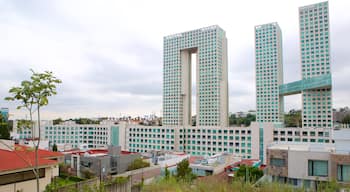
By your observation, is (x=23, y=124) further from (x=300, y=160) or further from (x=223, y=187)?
(x=300, y=160)

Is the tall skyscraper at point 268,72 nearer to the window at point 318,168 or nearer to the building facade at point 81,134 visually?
the building facade at point 81,134

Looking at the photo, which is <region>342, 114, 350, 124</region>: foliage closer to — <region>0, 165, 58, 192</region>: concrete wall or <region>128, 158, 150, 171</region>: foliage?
<region>128, 158, 150, 171</region>: foliage

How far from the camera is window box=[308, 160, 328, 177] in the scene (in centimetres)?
1128

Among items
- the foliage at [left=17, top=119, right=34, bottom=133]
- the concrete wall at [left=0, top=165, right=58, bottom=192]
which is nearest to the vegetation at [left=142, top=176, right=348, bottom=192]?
the foliage at [left=17, top=119, right=34, bottom=133]

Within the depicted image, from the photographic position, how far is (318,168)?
11.5 meters

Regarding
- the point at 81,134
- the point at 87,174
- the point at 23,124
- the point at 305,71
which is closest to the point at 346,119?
the point at 305,71

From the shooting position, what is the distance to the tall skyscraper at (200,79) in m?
48.8

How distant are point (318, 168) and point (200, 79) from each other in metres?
40.2

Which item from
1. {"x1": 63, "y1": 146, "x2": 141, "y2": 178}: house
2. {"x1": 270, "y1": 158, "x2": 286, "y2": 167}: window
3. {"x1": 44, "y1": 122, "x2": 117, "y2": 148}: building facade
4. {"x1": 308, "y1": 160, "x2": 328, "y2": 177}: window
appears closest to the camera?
{"x1": 308, "y1": 160, "x2": 328, "y2": 177}: window

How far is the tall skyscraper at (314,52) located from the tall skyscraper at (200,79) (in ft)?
56.3

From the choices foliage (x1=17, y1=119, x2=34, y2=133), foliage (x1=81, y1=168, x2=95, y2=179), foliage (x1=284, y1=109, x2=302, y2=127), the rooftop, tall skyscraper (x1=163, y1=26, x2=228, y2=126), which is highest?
tall skyscraper (x1=163, y1=26, x2=228, y2=126)

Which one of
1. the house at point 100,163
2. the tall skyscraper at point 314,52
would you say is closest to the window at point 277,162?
the house at point 100,163

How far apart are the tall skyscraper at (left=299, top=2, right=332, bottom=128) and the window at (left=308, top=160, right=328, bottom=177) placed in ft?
128

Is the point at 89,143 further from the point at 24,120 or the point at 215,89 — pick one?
the point at 24,120
